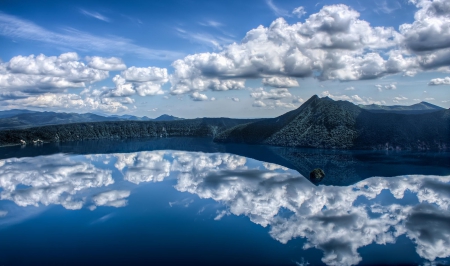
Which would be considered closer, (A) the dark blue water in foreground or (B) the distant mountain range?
(A) the dark blue water in foreground

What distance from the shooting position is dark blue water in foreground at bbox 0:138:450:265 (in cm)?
3212

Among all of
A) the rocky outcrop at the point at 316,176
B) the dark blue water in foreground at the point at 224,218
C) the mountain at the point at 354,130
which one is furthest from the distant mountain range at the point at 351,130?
the rocky outcrop at the point at 316,176

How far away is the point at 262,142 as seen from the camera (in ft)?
574

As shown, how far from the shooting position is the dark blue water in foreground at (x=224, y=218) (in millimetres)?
32125

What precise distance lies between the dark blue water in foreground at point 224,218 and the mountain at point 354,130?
194ft

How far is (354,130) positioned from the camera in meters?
150

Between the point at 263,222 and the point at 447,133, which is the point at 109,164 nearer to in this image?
the point at 263,222

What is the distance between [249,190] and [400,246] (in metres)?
31.0

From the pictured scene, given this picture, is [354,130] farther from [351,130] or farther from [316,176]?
[316,176]

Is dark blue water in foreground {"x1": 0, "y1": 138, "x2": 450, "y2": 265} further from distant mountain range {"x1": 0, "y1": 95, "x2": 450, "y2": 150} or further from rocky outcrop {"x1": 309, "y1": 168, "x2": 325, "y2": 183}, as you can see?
distant mountain range {"x1": 0, "y1": 95, "x2": 450, "y2": 150}

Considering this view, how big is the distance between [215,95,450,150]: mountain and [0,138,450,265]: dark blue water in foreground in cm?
5907

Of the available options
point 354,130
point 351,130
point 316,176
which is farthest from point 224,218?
point 354,130

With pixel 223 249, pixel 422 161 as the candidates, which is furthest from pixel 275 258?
pixel 422 161

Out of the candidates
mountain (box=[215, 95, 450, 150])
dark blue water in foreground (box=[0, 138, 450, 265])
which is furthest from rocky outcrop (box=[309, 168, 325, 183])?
mountain (box=[215, 95, 450, 150])
